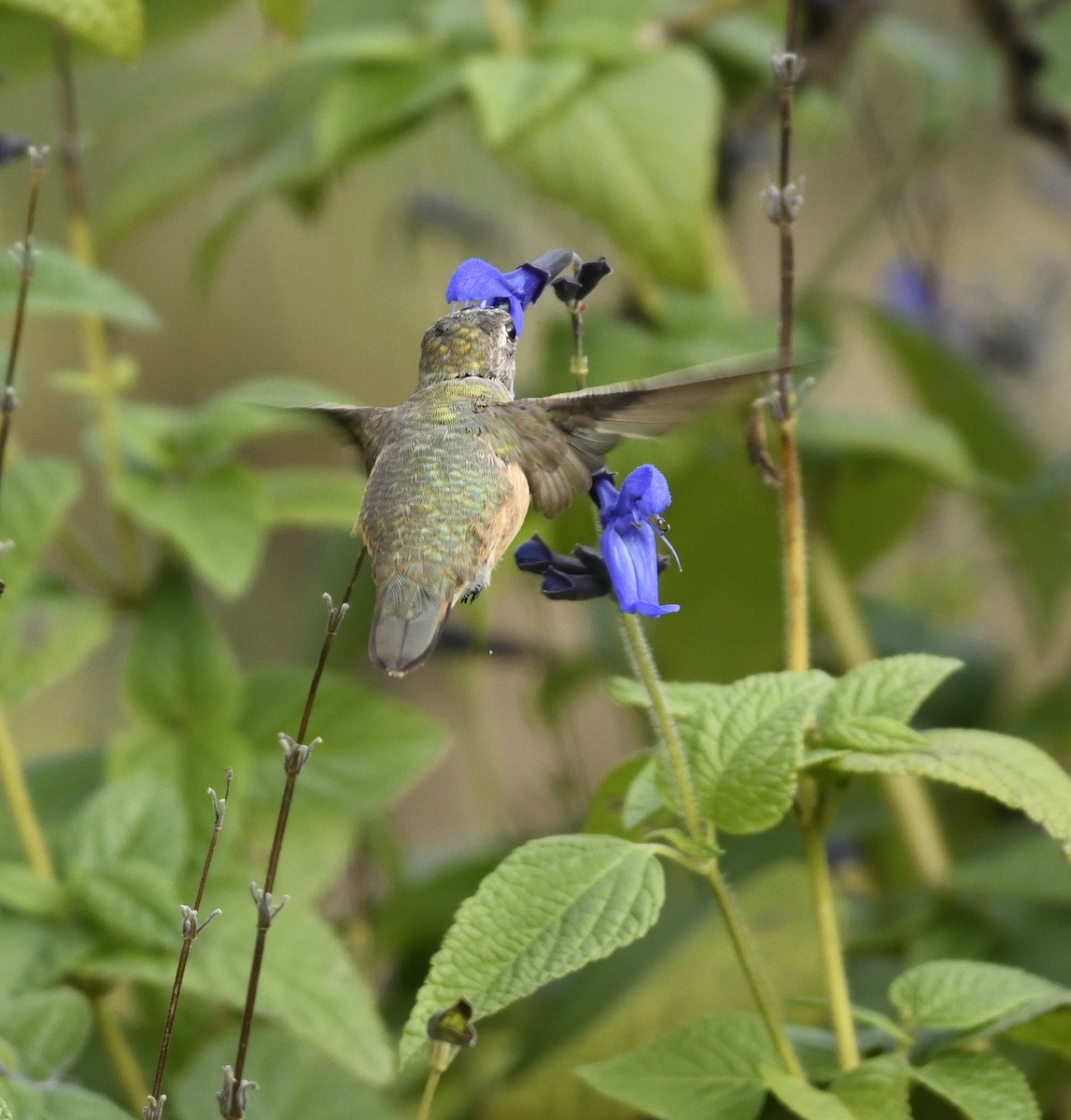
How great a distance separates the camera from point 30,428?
8.40 feet

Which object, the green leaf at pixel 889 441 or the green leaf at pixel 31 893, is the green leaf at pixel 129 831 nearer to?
the green leaf at pixel 31 893

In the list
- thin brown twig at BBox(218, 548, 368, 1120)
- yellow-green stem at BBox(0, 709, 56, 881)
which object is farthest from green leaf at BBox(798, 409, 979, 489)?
thin brown twig at BBox(218, 548, 368, 1120)

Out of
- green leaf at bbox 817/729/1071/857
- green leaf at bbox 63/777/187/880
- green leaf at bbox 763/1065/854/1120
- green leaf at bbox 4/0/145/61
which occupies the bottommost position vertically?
green leaf at bbox 763/1065/854/1120

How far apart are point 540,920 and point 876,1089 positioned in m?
0.18

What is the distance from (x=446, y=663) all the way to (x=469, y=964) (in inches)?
55.6

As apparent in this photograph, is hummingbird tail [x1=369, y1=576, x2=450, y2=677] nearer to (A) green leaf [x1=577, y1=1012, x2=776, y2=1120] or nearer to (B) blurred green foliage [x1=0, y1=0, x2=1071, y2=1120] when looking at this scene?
(B) blurred green foliage [x1=0, y1=0, x2=1071, y2=1120]

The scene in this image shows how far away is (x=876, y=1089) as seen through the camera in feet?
2.11

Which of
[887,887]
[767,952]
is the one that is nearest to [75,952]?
[767,952]

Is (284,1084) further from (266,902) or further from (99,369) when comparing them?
(99,369)

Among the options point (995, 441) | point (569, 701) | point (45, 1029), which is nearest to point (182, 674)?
point (45, 1029)

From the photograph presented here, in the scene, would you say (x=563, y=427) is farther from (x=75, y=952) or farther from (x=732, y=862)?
(x=732, y=862)

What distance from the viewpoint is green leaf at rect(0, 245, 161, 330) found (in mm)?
884

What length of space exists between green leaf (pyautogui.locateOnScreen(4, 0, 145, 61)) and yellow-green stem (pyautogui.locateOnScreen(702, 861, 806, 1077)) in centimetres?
58

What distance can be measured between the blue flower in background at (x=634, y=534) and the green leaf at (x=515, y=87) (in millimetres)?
648
